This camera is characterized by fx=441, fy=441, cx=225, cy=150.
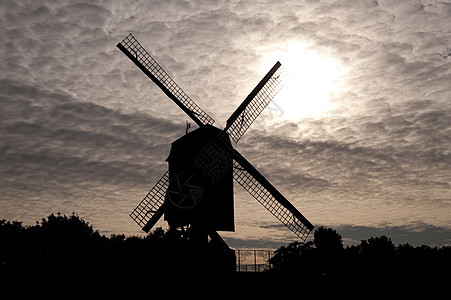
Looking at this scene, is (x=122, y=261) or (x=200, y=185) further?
(x=122, y=261)

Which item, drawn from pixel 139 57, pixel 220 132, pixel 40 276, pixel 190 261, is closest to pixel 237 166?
pixel 220 132

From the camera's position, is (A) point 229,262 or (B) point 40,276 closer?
(A) point 229,262

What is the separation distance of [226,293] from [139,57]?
49.5ft

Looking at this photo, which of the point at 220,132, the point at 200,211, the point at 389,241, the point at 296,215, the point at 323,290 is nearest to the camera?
the point at 200,211

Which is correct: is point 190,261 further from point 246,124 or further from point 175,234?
point 246,124

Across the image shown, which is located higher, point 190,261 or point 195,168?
point 195,168

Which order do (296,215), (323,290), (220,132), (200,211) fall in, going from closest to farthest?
(200,211) → (220,132) → (296,215) → (323,290)

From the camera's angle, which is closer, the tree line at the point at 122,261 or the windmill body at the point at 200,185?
the windmill body at the point at 200,185

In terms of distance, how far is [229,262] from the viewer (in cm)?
2431

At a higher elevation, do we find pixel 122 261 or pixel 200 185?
pixel 200 185

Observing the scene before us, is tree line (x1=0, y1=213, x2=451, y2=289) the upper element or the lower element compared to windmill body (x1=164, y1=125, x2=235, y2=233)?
lower

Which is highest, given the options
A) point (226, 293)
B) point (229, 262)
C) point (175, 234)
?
point (175, 234)

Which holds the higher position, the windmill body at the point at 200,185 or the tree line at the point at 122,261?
the windmill body at the point at 200,185

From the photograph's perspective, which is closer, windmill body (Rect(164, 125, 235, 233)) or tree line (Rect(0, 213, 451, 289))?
windmill body (Rect(164, 125, 235, 233))
